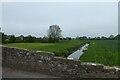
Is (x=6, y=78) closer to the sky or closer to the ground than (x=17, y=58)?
closer to the ground

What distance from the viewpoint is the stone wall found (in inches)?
313

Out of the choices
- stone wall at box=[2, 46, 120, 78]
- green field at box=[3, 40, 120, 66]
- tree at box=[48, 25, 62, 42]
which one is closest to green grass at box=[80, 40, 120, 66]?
green field at box=[3, 40, 120, 66]

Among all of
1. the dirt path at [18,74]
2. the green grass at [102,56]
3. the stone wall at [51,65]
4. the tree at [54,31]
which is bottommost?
the green grass at [102,56]

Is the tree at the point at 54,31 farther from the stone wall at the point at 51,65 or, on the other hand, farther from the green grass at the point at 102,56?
the stone wall at the point at 51,65

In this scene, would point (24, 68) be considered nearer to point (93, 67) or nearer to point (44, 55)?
point (44, 55)

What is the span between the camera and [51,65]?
27.9 feet

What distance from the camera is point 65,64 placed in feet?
27.5

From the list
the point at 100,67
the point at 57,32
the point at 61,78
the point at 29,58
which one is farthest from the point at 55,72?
the point at 57,32

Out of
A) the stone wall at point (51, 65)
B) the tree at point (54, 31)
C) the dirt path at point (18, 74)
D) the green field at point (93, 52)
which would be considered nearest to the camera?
the dirt path at point (18, 74)

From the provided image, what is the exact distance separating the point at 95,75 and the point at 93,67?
0.98ft

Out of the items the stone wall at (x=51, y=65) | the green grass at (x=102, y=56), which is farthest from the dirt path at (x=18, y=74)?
the green grass at (x=102, y=56)

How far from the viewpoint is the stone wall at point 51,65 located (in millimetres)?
7949

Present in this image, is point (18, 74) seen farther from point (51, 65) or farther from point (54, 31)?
point (54, 31)

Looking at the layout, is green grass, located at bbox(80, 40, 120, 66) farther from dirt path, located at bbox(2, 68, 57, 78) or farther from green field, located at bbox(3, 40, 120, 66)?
dirt path, located at bbox(2, 68, 57, 78)
